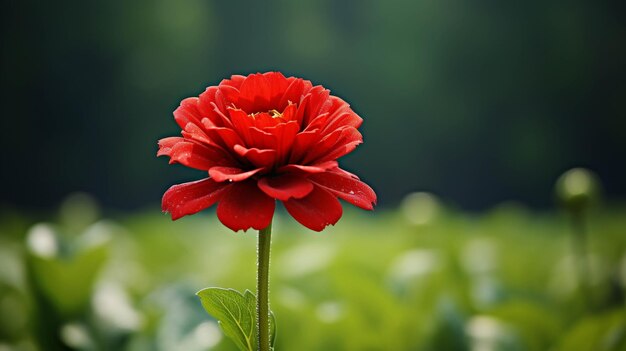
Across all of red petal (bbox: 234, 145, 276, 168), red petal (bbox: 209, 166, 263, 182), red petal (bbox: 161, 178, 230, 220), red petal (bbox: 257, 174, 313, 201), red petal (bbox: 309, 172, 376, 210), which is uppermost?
red petal (bbox: 234, 145, 276, 168)

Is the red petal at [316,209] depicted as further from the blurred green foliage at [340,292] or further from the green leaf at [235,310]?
the blurred green foliage at [340,292]

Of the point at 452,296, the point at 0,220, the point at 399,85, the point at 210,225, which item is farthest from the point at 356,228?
the point at 399,85

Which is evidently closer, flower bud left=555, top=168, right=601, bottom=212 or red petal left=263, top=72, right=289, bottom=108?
red petal left=263, top=72, right=289, bottom=108

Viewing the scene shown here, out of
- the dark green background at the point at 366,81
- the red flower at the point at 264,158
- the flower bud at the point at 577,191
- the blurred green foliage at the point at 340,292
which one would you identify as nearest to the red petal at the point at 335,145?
the red flower at the point at 264,158

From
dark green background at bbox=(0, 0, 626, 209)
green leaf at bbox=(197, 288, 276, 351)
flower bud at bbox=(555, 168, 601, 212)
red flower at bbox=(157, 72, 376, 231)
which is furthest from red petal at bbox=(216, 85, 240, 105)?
dark green background at bbox=(0, 0, 626, 209)

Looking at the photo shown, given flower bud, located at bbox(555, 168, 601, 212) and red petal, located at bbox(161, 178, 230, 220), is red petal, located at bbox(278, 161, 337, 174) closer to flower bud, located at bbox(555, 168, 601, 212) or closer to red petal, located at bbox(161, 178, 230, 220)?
red petal, located at bbox(161, 178, 230, 220)

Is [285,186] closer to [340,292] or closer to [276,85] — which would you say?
[276,85]

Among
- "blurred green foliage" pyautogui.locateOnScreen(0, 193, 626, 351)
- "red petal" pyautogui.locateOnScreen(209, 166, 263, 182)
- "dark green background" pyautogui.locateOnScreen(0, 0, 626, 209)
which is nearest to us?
"red petal" pyautogui.locateOnScreen(209, 166, 263, 182)

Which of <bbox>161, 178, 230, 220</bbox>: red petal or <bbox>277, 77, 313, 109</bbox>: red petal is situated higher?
<bbox>277, 77, 313, 109</bbox>: red petal

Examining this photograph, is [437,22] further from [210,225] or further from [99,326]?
[99,326]
